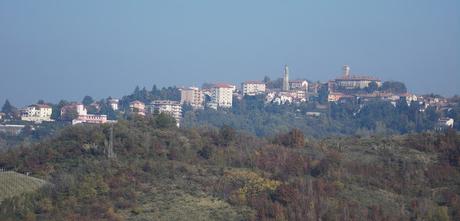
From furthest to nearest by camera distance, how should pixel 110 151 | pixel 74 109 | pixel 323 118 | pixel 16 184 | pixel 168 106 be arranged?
pixel 168 106 → pixel 323 118 → pixel 74 109 → pixel 110 151 → pixel 16 184

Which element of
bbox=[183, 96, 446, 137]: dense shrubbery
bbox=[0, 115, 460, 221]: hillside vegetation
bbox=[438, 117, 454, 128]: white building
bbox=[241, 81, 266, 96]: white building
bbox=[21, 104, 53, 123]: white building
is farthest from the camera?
bbox=[241, 81, 266, 96]: white building

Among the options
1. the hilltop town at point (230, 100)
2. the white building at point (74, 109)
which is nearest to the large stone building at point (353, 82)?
the hilltop town at point (230, 100)

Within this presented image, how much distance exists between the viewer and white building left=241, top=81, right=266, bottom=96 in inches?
4707

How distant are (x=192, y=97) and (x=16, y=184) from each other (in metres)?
77.7

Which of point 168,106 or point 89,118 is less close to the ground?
point 168,106

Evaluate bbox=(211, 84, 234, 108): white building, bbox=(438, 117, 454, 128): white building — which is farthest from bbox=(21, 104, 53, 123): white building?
bbox=(438, 117, 454, 128): white building

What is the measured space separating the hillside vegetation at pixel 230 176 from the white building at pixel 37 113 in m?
45.9

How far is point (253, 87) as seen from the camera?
121000 millimetres

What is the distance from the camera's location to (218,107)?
105 meters

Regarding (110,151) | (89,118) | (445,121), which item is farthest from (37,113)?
(110,151)

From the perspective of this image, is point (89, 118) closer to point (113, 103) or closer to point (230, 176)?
point (113, 103)

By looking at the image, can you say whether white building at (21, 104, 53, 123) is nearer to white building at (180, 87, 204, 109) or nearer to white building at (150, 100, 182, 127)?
white building at (150, 100, 182, 127)

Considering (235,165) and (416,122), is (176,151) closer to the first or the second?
(235,165)

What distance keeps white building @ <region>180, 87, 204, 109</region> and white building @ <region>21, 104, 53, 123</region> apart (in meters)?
21.1
